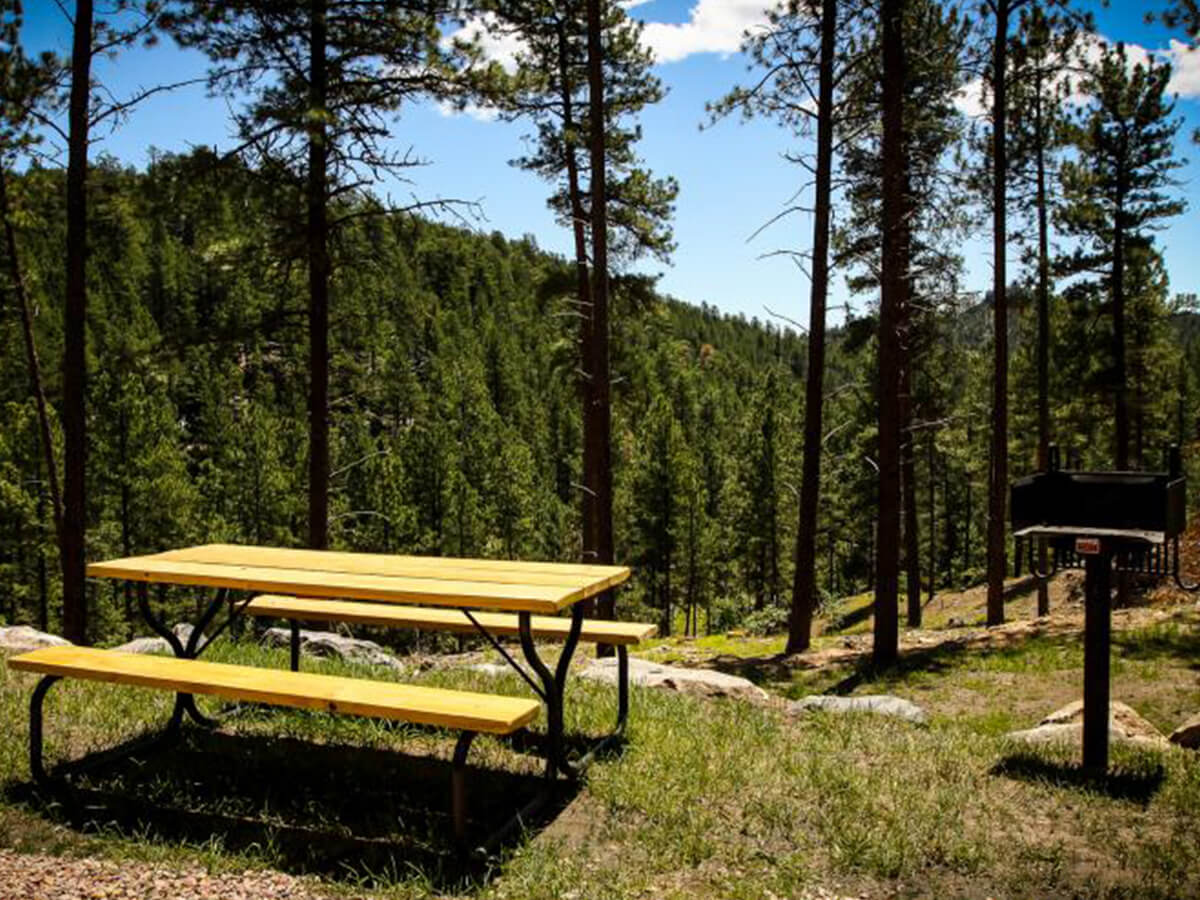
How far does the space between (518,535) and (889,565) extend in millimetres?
27374

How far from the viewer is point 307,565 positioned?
5348mm

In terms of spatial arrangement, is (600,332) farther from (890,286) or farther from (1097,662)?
(1097,662)

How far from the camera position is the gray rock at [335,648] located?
8.25 metres

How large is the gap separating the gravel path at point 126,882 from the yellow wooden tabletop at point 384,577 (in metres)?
1.40

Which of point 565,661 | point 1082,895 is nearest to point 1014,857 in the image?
point 1082,895

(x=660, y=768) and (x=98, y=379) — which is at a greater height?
(x=98, y=379)

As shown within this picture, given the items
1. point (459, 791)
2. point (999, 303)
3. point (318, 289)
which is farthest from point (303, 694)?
point (999, 303)

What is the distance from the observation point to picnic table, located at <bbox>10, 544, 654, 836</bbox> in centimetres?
397

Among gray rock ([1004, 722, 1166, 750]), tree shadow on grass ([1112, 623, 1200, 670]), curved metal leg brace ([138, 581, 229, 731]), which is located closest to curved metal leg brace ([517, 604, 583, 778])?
curved metal leg brace ([138, 581, 229, 731])

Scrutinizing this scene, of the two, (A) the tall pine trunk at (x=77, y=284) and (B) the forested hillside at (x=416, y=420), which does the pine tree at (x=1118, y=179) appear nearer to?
(B) the forested hillside at (x=416, y=420)

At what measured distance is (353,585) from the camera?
15.2 feet

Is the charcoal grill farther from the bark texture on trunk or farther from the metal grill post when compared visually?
the bark texture on trunk

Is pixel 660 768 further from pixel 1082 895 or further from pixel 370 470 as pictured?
pixel 370 470

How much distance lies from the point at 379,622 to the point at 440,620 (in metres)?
0.45
